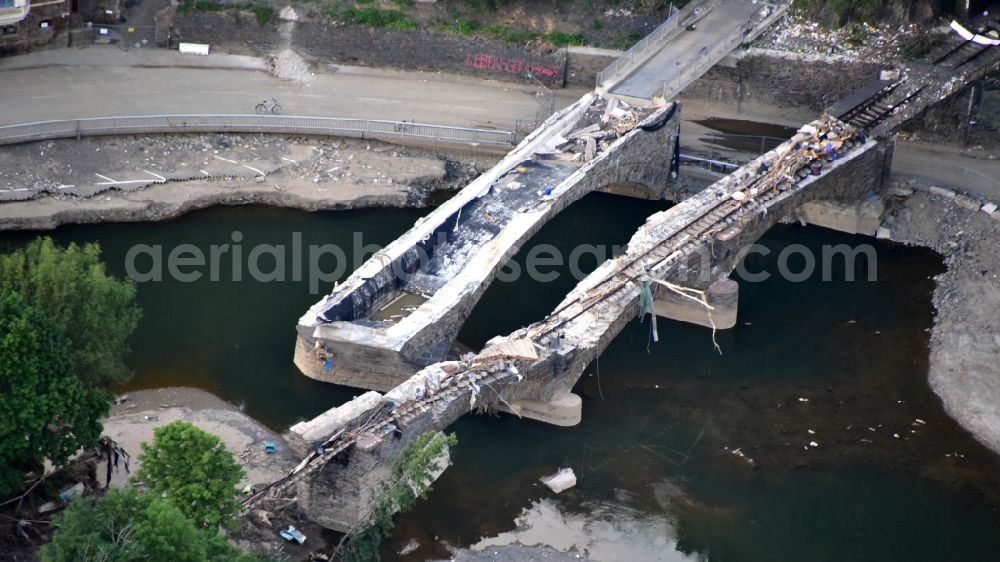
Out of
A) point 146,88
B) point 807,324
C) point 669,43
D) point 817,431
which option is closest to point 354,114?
point 146,88

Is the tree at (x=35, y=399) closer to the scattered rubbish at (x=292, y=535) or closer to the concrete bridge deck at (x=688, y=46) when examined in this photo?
the scattered rubbish at (x=292, y=535)

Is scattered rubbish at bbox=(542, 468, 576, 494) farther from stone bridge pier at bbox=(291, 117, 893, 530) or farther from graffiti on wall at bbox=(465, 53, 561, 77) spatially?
graffiti on wall at bbox=(465, 53, 561, 77)

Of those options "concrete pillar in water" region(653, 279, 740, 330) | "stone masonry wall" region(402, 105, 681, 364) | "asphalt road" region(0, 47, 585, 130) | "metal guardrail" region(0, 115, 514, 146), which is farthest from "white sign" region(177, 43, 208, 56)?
"concrete pillar in water" region(653, 279, 740, 330)

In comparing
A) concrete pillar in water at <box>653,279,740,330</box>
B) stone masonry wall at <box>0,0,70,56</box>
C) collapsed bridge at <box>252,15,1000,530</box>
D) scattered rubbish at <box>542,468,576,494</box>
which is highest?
stone masonry wall at <box>0,0,70,56</box>

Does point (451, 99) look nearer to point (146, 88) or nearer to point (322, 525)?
point (146, 88)

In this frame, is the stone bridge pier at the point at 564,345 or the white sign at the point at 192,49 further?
the white sign at the point at 192,49

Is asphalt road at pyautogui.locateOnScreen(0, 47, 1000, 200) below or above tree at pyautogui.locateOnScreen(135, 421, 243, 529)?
above

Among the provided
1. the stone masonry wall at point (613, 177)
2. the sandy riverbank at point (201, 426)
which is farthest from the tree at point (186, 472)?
the stone masonry wall at point (613, 177)
